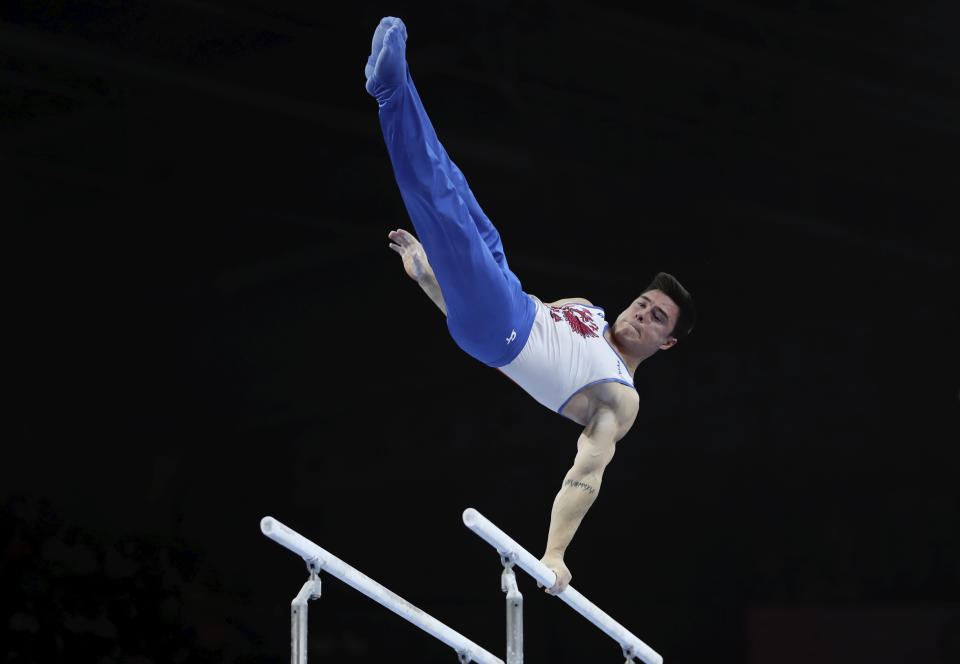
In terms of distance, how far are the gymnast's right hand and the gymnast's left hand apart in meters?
1.27

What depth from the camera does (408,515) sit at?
1030 centimetres

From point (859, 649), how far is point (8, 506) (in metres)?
6.54

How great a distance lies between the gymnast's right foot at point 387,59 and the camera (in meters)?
3.91

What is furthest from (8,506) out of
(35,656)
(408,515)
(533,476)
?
(533,476)

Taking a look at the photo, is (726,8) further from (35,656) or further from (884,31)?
(35,656)

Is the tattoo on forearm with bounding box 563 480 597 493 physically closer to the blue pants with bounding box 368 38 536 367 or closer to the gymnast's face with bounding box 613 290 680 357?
the blue pants with bounding box 368 38 536 367

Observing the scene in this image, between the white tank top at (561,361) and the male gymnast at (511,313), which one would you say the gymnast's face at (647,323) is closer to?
the male gymnast at (511,313)

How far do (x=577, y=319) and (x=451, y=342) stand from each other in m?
5.68

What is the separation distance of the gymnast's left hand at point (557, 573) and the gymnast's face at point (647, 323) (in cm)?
125

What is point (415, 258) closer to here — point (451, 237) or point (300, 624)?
point (451, 237)

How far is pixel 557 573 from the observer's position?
4168 millimetres

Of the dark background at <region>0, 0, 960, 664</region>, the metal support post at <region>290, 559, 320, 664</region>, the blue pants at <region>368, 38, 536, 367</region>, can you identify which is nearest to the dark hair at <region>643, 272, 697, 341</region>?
the blue pants at <region>368, 38, 536, 367</region>

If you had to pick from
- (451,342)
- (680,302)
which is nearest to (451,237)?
(680,302)

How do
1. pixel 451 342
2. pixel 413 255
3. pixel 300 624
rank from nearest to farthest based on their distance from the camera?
pixel 300 624
pixel 413 255
pixel 451 342
